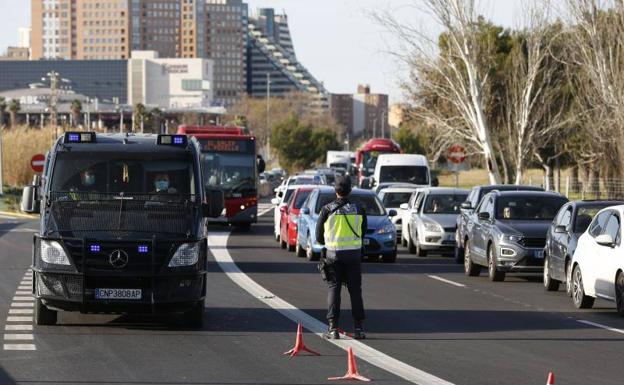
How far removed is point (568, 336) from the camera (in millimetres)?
15188

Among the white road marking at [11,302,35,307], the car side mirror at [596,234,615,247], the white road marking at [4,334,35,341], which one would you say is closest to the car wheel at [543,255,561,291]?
the car side mirror at [596,234,615,247]

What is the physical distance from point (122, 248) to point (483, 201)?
492 inches

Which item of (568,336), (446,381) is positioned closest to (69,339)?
(446,381)

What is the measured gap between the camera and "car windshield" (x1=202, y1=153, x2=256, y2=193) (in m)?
40.9

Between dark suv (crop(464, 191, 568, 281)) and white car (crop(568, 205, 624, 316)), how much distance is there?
12.0 ft

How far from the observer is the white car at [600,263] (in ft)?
57.6

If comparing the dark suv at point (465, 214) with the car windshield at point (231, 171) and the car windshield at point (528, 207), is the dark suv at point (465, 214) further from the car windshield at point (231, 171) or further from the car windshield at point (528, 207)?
the car windshield at point (231, 171)

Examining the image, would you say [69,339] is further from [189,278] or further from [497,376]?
[497,376]

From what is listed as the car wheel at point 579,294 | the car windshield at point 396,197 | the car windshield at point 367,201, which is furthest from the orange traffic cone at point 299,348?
the car windshield at point 396,197

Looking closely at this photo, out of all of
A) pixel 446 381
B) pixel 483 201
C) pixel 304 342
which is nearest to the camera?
pixel 446 381

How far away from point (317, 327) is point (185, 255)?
6.15 feet

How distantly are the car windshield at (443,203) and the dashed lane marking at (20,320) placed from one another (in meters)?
13.9

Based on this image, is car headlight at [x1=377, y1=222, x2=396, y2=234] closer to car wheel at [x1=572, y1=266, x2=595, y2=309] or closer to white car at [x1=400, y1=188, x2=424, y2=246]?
white car at [x1=400, y1=188, x2=424, y2=246]

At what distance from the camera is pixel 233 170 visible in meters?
41.2
